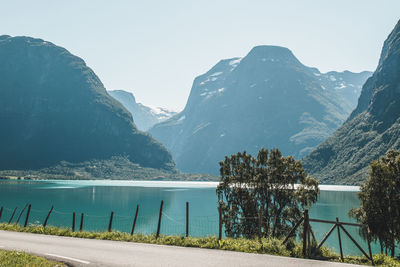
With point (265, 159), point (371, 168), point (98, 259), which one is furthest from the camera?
point (265, 159)

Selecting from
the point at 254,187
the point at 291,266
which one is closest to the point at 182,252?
the point at 291,266

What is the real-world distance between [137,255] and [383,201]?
33518 mm

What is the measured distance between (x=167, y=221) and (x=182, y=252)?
212 feet

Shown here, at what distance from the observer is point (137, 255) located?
63.4ft

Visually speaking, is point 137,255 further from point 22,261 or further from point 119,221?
point 119,221

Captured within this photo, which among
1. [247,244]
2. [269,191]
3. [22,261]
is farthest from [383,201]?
[22,261]

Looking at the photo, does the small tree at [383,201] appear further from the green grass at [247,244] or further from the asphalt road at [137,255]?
the asphalt road at [137,255]

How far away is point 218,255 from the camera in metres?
19.6

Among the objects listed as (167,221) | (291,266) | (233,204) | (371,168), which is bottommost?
(167,221)

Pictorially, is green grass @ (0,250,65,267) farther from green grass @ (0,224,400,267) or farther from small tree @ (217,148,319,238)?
small tree @ (217,148,319,238)

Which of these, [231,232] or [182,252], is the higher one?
[182,252]

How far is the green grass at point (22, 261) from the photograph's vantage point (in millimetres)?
16686

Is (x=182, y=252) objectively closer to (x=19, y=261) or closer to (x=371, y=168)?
(x=19, y=261)

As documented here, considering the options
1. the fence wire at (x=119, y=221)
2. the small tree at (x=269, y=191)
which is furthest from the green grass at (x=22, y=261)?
the fence wire at (x=119, y=221)
